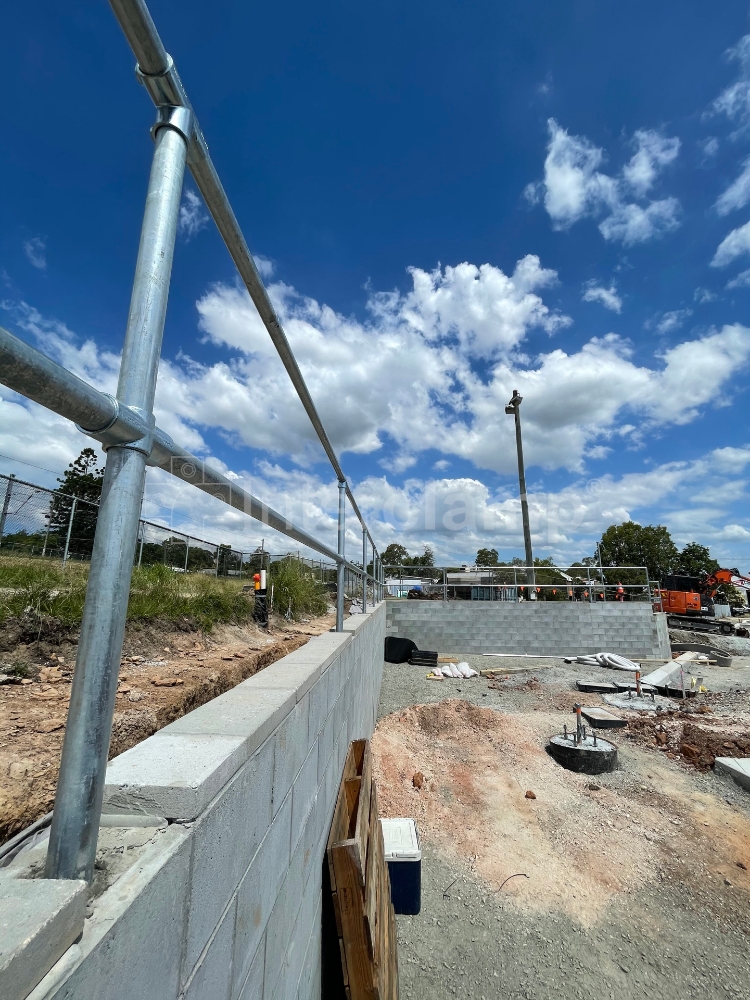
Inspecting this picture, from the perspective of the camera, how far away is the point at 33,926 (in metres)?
0.51

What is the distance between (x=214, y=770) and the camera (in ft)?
3.08

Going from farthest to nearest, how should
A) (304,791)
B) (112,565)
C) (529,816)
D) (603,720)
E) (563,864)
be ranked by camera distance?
(603,720) < (529,816) < (563,864) < (304,791) < (112,565)

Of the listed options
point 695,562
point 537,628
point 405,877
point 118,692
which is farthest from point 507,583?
point 695,562

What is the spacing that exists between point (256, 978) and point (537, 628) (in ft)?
46.7

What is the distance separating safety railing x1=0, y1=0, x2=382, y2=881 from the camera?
62cm

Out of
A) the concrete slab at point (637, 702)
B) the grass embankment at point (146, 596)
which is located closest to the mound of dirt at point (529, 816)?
the grass embankment at point (146, 596)

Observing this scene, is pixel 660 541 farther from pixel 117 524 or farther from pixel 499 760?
pixel 117 524

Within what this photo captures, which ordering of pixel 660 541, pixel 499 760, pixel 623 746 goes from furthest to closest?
pixel 660 541
pixel 623 746
pixel 499 760

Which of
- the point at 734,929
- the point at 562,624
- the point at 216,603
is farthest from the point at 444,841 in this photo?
the point at 562,624

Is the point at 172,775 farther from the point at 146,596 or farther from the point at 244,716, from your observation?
the point at 146,596

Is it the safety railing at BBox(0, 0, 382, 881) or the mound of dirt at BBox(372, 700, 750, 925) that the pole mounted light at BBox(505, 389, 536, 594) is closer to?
the mound of dirt at BBox(372, 700, 750, 925)

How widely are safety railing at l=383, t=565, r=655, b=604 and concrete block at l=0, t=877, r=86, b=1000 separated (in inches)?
566

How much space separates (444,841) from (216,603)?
9.82 feet

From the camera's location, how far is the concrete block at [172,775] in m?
0.85
